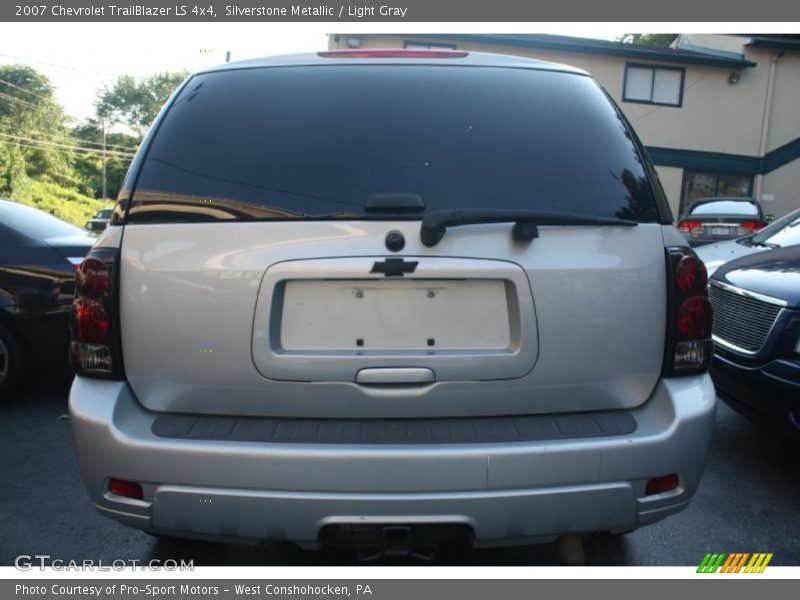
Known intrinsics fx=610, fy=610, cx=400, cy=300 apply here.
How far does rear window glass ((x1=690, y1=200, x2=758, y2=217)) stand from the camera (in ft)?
34.5

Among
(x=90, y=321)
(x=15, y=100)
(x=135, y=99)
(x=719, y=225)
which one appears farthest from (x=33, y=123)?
(x=90, y=321)

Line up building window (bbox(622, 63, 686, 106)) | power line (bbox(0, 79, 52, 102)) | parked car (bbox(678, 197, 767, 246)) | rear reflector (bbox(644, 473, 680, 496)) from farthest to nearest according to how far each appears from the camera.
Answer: power line (bbox(0, 79, 52, 102)) < building window (bbox(622, 63, 686, 106)) < parked car (bbox(678, 197, 767, 246)) < rear reflector (bbox(644, 473, 680, 496))

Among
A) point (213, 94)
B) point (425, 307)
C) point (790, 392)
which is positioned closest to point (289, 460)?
point (425, 307)

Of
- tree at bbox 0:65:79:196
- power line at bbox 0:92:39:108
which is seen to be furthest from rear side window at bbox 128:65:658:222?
power line at bbox 0:92:39:108

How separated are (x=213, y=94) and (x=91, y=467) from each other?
131 centimetres

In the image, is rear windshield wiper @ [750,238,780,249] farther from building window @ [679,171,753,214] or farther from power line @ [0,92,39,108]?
power line @ [0,92,39,108]

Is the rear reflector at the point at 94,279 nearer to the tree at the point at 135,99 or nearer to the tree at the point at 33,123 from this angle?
the tree at the point at 33,123

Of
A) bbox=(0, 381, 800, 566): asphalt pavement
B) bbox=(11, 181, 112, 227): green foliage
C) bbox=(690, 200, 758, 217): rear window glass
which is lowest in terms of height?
bbox=(11, 181, 112, 227): green foliage

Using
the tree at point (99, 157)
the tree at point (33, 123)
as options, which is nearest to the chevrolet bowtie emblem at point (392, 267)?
the tree at point (33, 123)

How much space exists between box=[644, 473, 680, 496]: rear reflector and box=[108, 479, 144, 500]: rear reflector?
61.1 inches

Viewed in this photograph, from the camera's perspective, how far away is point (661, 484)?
6.25 ft

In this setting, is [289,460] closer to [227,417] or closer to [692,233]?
[227,417]

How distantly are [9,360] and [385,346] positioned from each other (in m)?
3.76
